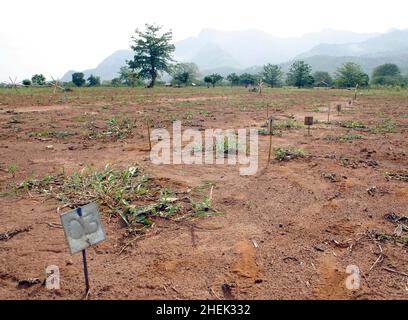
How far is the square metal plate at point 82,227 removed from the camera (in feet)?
8.45

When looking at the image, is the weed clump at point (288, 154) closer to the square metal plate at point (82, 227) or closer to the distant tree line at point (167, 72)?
the square metal plate at point (82, 227)

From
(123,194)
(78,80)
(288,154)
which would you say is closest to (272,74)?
(78,80)

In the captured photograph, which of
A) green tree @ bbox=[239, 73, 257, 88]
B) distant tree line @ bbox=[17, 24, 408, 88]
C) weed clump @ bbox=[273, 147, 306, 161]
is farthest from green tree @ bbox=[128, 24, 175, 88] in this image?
weed clump @ bbox=[273, 147, 306, 161]

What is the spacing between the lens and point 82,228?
2.67m

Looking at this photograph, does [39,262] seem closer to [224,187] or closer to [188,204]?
[188,204]

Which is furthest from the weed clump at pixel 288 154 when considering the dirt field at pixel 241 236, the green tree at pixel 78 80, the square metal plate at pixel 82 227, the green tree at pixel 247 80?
the green tree at pixel 247 80

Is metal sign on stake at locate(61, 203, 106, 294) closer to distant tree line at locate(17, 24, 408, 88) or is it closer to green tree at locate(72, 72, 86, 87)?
distant tree line at locate(17, 24, 408, 88)

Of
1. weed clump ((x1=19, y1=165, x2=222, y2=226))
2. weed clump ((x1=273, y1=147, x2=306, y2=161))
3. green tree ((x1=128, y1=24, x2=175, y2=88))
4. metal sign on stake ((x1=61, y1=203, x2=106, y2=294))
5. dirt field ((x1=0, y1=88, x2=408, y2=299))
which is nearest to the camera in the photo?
metal sign on stake ((x1=61, y1=203, x2=106, y2=294))

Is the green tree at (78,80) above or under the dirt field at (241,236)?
above

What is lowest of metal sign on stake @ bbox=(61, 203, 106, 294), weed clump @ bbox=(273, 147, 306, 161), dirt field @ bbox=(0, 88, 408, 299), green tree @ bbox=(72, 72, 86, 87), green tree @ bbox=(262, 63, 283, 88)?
dirt field @ bbox=(0, 88, 408, 299)

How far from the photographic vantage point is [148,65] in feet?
147

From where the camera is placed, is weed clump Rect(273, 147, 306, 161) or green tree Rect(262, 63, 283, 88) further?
green tree Rect(262, 63, 283, 88)

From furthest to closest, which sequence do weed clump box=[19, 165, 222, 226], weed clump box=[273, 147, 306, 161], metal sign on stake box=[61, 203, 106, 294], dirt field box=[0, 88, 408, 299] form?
weed clump box=[273, 147, 306, 161] < weed clump box=[19, 165, 222, 226] < dirt field box=[0, 88, 408, 299] < metal sign on stake box=[61, 203, 106, 294]

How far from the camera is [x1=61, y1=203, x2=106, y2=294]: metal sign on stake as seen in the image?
2.57m
